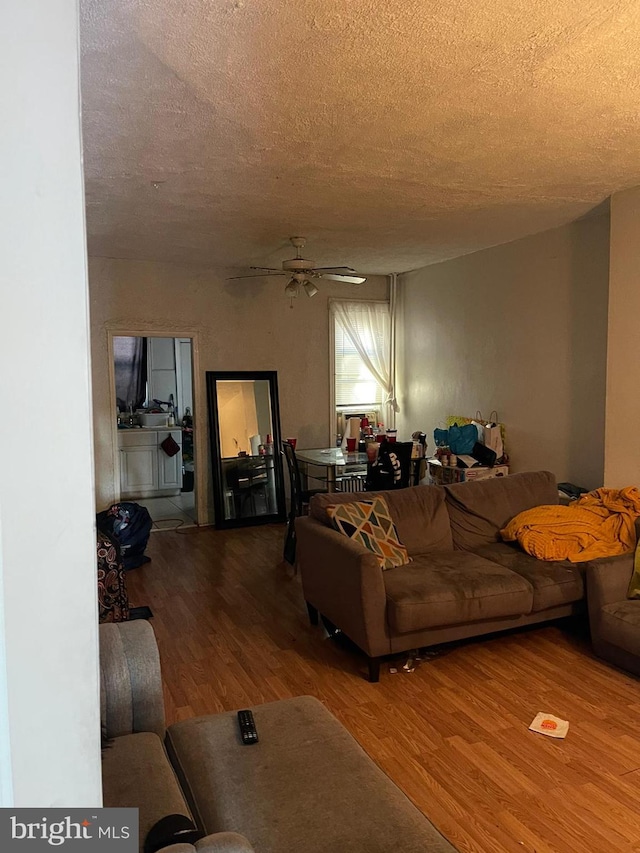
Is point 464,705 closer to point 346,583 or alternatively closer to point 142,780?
point 346,583

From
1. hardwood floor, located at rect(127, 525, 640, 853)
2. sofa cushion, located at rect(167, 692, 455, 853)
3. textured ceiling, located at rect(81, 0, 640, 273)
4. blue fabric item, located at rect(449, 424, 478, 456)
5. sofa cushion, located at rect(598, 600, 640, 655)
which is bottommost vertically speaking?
hardwood floor, located at rect(127, 525, 640, 853)

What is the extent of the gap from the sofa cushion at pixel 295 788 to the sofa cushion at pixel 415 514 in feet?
5.72

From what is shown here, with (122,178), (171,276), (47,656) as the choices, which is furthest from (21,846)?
(171,276)

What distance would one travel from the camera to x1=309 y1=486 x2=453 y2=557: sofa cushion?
12.3 ft

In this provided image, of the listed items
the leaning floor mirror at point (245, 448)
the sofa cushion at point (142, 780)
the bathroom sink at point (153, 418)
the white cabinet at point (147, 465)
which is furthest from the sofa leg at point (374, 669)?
the bathroom sink at point (153, 418)

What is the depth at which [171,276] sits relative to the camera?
6035 mm

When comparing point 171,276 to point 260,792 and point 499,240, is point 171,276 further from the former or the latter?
point 260,792

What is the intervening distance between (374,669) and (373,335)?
4.64 meters

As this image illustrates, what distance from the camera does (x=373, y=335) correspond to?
23.5 feet

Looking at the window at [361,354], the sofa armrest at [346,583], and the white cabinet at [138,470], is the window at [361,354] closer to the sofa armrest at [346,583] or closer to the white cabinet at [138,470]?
the white cabinet at [138,470]

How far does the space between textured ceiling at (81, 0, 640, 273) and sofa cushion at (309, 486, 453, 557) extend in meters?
1.87

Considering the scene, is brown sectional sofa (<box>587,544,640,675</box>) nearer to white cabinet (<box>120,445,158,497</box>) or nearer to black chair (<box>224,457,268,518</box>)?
black chair (<box>224,457,268,518</box>)

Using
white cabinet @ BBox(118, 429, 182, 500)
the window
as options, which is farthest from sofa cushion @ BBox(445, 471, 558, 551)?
A: white cabinet @ BBox(118, 429, 182, 500)

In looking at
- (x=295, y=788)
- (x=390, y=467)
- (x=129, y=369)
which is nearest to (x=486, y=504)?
(x=390, y=467)
